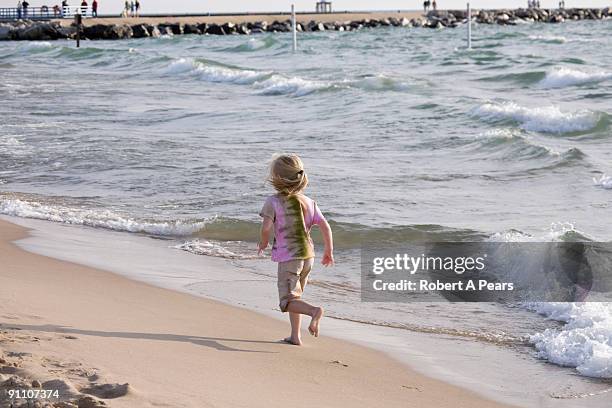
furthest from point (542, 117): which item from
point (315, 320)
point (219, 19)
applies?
point (219, 19)

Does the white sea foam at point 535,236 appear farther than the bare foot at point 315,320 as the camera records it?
Yes

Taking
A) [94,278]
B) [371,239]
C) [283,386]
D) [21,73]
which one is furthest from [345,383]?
[21,73]

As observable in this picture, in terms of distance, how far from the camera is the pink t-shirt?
551 centimetres

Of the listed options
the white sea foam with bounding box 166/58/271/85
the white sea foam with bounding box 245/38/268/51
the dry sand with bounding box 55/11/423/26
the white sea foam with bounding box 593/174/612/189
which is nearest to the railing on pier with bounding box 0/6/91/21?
the dry sand with bounding box 55/11/423/26

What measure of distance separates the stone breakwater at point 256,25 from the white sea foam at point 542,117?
5542 centimetres

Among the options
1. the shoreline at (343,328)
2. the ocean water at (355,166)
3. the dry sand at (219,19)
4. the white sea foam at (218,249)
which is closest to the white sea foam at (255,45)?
the ocean water at (355,166)

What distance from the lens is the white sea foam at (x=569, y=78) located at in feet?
84.4

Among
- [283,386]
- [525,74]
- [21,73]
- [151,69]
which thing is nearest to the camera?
[283,386]

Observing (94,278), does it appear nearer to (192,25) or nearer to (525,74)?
(525,74)

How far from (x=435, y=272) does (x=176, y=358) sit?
11.1ft

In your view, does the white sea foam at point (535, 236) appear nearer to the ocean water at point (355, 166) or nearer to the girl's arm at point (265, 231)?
the ocean water at point (355, 166)

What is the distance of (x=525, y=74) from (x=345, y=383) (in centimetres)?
2395

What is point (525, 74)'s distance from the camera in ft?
91.4

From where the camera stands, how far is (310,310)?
5.44 m
